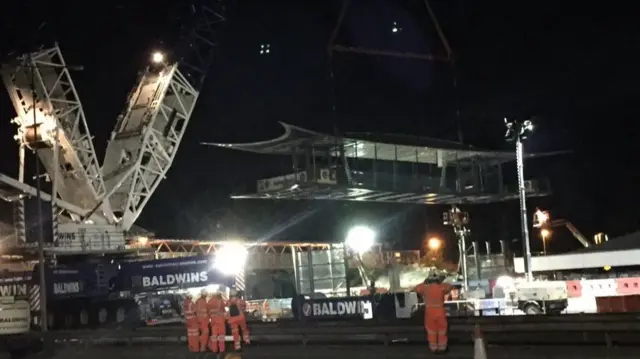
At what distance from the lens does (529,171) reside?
94938 mm

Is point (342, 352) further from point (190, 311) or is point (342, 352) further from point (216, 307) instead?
point (190, 311)

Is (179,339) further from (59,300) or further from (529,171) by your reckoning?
(529,171)

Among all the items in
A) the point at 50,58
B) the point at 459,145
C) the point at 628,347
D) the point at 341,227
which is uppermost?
the point at 50,58

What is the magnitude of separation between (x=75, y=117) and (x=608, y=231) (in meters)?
59.9

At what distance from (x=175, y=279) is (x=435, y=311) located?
20.8 meters

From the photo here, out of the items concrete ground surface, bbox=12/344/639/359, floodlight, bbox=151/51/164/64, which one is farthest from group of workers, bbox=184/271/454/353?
floodlight, bbox=151/51/164/64

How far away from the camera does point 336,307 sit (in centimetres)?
2572

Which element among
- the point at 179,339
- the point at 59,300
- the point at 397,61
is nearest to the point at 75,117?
the point at 59,300

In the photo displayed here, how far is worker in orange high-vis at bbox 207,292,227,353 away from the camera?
20781 millimetres

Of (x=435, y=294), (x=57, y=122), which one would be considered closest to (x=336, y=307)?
(x=435, y=294)

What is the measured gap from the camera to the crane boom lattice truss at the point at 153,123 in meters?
57.6

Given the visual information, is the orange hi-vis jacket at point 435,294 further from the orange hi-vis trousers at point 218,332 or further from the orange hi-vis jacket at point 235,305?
the orange hi-vis trousers at point 218,332

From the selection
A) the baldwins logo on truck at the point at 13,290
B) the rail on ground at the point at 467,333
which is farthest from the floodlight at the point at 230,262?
the baldwins logo on truck at the point at 13,290

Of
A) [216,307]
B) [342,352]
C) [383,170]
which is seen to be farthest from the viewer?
[383,170]
